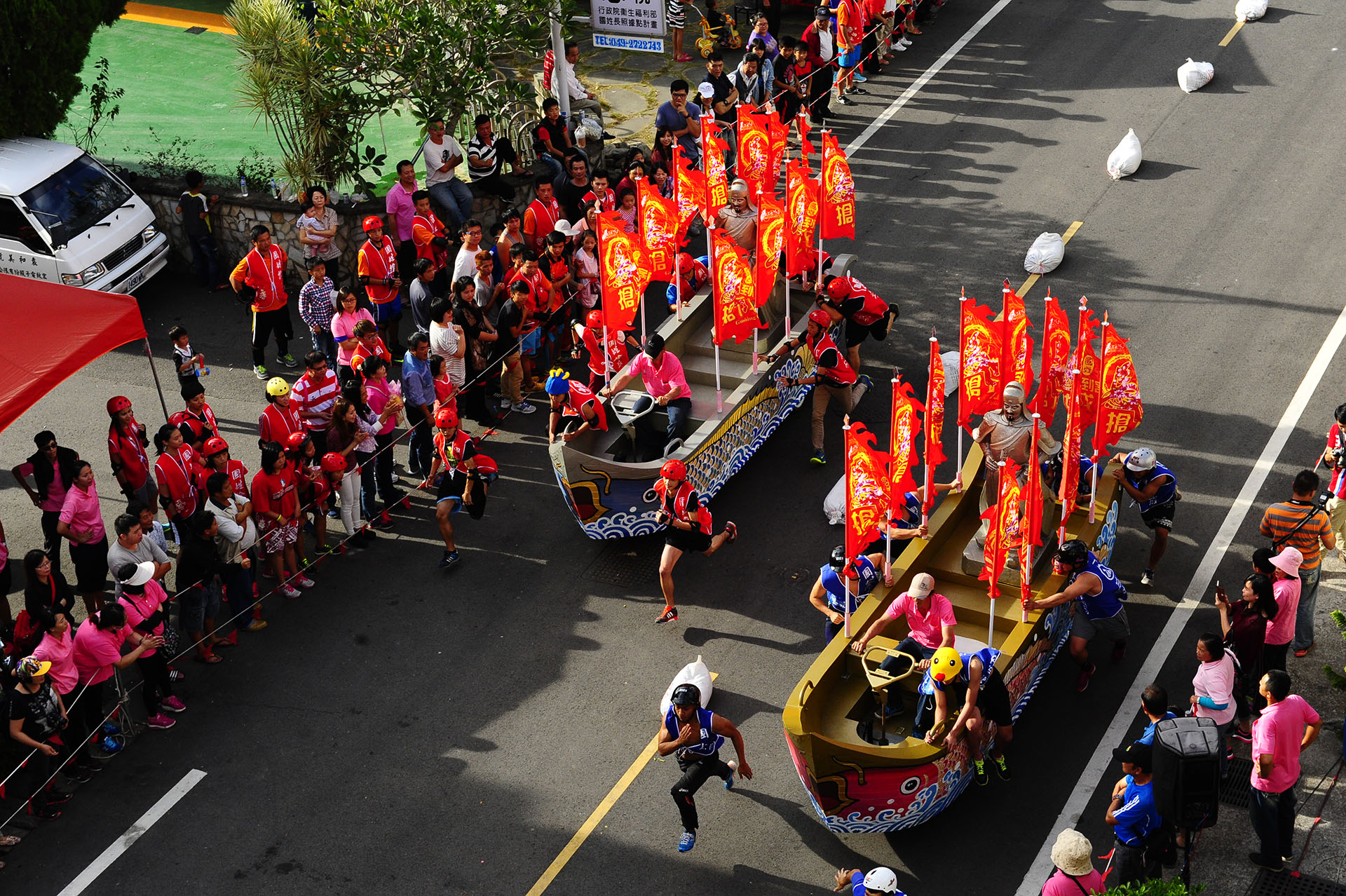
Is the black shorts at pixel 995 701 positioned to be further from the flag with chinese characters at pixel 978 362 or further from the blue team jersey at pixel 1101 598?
the flag with chinese characters at pixel 978 362

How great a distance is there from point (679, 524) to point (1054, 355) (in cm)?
384

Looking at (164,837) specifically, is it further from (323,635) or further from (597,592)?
(597,592)

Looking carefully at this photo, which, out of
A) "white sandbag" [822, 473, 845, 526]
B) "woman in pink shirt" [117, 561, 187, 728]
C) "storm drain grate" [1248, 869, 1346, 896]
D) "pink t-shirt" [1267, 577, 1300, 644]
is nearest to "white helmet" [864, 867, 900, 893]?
"storm drain grate" [1248, 869, 1346, 896]

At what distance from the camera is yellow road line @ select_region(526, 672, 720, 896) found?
36.3 feet

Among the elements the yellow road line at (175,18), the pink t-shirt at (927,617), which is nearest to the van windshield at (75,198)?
the yellow road line at (175,18)

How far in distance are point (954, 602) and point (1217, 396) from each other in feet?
18.3

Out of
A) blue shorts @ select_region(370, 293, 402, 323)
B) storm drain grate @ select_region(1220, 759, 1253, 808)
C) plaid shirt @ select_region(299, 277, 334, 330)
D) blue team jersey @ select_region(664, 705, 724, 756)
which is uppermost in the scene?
plaid shirt @ select_region(299, 277, 334, 330)

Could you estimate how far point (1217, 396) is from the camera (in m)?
16.3

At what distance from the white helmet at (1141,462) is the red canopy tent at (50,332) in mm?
9756

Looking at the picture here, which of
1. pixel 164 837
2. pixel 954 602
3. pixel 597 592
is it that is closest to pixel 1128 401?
pixel 954 602

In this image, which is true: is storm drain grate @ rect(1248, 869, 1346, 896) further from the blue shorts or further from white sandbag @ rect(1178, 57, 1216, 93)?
white sandbag @ rect(1178, 57, 1216, 93)

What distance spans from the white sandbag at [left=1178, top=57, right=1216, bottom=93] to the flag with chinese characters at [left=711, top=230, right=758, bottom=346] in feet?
37.8

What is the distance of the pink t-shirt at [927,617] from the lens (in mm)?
11719

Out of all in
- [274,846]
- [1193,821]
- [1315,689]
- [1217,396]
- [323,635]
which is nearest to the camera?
[1193,821]
